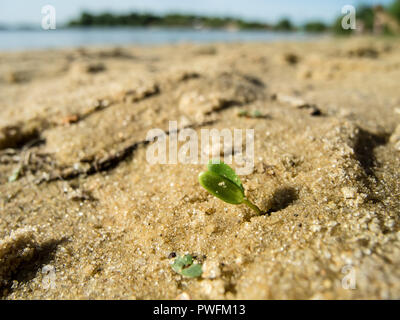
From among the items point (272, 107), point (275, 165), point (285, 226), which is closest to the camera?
point (285, 226)

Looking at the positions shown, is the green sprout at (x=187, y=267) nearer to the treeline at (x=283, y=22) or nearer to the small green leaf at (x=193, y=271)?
the small green leaf at (x=193, y=271)

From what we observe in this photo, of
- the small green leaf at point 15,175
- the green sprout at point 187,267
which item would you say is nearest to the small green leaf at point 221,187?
the green sprout at point 187,267

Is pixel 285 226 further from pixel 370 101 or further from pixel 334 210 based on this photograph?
pixel 370 101

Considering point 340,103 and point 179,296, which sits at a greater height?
point 340,103

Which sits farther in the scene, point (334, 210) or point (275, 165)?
point (275, 165)

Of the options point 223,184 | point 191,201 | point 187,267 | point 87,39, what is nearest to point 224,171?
point 223,184

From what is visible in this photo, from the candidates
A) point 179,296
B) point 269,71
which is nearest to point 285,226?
point 179,296

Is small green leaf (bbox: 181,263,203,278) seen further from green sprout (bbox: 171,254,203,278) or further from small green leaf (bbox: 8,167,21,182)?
small green leaf (bbox: 8,167,21,182)
